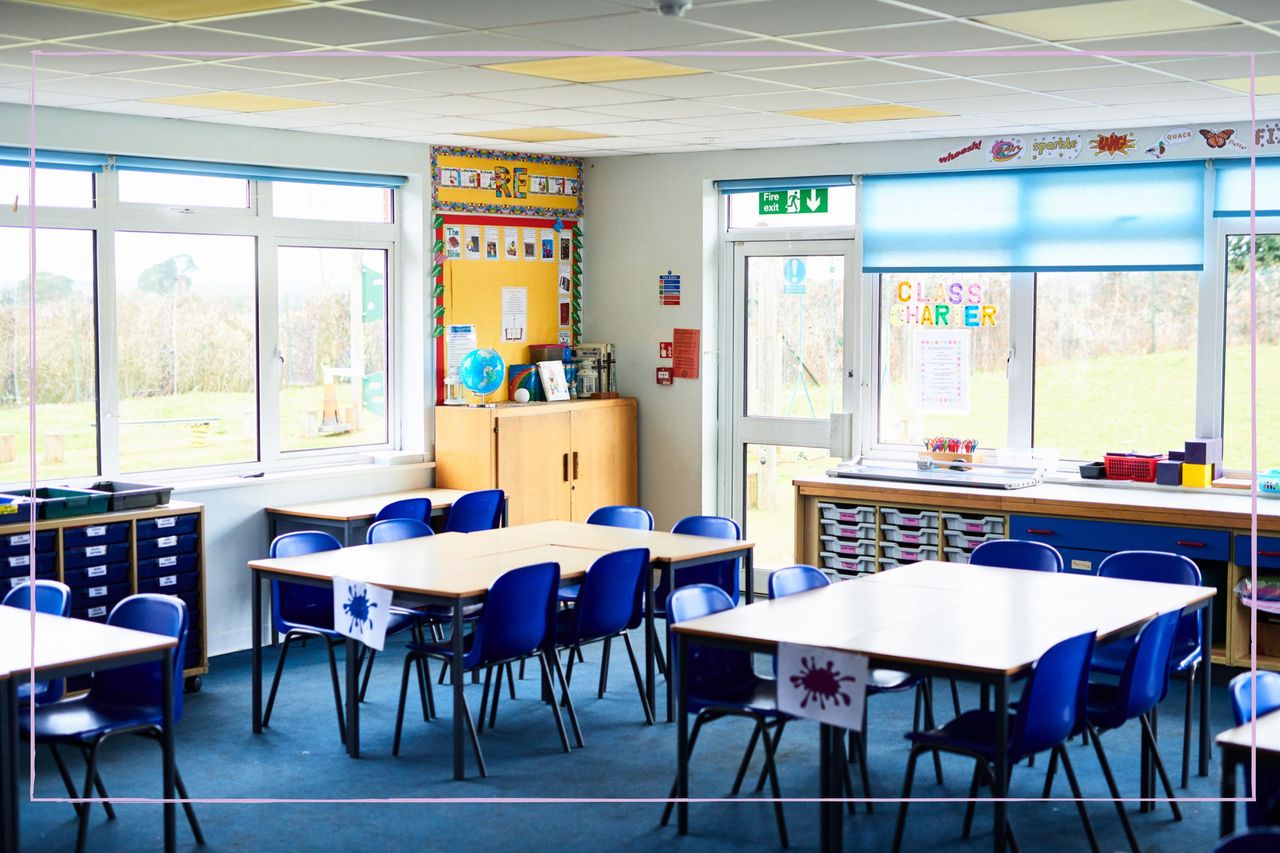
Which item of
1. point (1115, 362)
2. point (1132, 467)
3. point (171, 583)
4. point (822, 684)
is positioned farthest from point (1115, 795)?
point (171, 583)

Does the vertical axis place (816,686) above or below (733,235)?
below

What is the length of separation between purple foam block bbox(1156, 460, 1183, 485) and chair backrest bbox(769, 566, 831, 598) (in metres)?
2.72

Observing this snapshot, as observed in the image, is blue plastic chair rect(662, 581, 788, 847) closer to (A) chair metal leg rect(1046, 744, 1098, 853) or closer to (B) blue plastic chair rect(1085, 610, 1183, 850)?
(A) chair metal leg rect(1046, 744, 1098, 853)

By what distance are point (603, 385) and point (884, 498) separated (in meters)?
2.40

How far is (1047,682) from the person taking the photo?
14.9 feet

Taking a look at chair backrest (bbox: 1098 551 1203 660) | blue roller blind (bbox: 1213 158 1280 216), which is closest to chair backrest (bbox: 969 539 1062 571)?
chair backrest (bbox: 1098 551 1203 660)

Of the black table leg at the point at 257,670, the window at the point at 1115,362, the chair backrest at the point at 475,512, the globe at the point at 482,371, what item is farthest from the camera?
the globe at the point at 482,371

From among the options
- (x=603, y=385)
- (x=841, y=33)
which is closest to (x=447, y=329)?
(x=603, y=385)

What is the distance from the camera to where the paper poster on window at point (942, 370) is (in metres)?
8.75

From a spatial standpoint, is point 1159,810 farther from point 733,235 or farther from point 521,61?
point 733,235

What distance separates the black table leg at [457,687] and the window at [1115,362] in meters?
4.25

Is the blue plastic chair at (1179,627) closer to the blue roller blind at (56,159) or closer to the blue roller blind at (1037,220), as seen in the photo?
the blue roller blind at (1037,220)

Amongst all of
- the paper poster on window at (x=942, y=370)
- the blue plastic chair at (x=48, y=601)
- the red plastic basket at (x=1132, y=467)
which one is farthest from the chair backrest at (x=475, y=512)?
the red plastic basket at (x=1132, y=467)

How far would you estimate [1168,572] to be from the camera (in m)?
6.17
